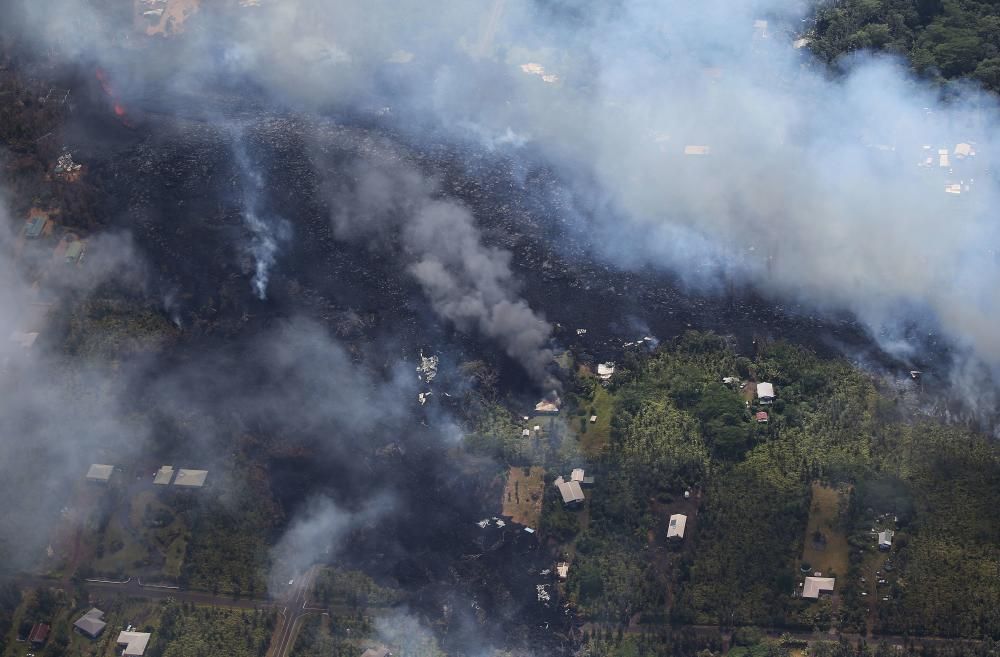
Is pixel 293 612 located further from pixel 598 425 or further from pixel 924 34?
pixel 924 34

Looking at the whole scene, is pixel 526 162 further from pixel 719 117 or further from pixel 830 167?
pixel 830 167

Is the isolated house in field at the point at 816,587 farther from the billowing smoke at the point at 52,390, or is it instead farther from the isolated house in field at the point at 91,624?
the billowing smoke at the point at 52,390

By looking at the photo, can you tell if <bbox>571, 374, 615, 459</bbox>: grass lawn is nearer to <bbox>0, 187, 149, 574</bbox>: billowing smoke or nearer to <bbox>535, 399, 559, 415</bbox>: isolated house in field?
<bbox>535, 399, 559, 415</bbox>: isolated house in field

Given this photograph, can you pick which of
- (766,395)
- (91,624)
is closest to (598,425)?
(766,395)

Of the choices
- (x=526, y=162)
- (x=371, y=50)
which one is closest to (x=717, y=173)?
(x=526, y=162)

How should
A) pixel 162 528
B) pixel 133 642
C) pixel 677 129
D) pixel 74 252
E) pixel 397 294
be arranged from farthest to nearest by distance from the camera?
pixel 677 129 < pixel 74 252 < pixel 397 294 < pixel 162 528 < pixel 133 642

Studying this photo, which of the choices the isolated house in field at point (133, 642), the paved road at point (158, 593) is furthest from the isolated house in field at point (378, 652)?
the isolated house in field at point (133, 642)

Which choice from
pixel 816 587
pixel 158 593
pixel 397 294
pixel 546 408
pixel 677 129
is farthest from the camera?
pixel 677 129

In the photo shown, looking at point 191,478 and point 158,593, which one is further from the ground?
point 191,478
